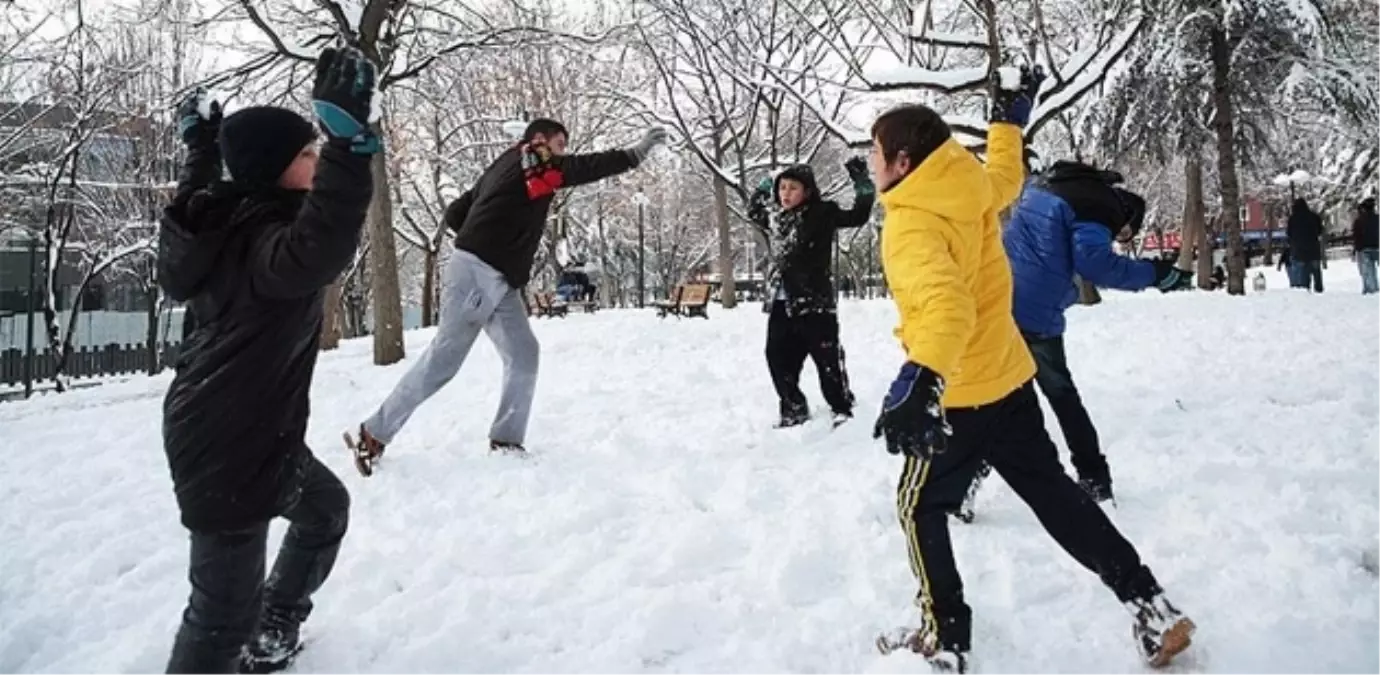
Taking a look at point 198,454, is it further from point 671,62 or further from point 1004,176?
point 671,62

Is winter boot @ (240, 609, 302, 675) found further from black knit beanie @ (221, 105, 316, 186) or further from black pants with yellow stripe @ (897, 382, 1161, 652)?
black pants with yellow stripe @ (897, 382, 1161, 652)

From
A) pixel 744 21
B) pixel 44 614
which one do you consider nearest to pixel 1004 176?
pixel 44 614

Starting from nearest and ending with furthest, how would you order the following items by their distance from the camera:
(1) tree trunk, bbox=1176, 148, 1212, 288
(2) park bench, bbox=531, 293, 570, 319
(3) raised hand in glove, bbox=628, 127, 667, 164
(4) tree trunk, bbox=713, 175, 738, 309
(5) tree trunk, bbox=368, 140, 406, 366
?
(3) raised hand in glove, bbox=628, 127, 667, 164
(5) tree trunk, bbox=368, 140, 406, 366
(1) tree trunk, bbox=1176, 148, 1212, 288
(2) park bench, bbox=531, 293, 570, 319
(4) tree trunk, bbox=713, 175, 738, 309

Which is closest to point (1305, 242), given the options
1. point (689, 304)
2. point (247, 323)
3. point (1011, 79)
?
point (689, 304)

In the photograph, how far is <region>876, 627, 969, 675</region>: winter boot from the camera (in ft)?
8.34

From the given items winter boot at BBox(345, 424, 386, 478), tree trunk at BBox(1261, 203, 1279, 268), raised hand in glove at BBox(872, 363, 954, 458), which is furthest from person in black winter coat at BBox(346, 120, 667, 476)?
tree trunk at BBox(1261, 203, 1279, 268)

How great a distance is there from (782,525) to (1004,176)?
1.67 m

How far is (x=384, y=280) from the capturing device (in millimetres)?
12047

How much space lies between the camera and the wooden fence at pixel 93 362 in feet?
66.1

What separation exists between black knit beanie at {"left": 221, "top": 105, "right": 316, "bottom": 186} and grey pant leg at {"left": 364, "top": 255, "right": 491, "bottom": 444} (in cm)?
260

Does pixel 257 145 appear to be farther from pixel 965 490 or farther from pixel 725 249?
→ pixel 725 249

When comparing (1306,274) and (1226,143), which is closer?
(1226,143)

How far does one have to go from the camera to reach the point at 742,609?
119 inches

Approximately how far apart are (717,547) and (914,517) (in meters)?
1.16
